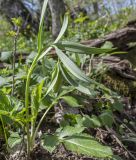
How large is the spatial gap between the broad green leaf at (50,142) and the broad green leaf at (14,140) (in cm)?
10

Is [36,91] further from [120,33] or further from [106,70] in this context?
[120,33]

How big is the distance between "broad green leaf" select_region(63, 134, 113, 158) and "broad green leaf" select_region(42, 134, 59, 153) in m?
0.04

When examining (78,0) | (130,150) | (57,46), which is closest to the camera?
(57,46)

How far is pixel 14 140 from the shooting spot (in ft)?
4.34

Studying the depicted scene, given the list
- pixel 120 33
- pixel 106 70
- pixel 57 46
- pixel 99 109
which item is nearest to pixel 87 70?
pixel 106 70

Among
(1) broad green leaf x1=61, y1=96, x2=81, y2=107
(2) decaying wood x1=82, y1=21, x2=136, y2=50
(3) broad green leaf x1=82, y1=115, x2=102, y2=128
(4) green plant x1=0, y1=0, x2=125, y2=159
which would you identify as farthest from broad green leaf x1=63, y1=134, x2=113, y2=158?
(2) decaying wood x1=82, y1=21, x2=136, y2=50

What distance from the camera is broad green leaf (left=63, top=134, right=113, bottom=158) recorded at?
46.0 inches

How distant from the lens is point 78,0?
909 cm

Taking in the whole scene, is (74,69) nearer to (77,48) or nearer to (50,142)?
(77,48)

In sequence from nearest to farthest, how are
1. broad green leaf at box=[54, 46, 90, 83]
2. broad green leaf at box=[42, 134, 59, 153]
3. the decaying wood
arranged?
1. broad green leaf at box=[54, 46, 90, 83]
2. broad green leaf at box=[42, 134, 59, 153]
3. the decaying wood

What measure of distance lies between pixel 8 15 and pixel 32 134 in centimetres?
711

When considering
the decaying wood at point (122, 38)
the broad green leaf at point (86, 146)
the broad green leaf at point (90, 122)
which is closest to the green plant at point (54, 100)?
the broad green leaf at point (86, 146)

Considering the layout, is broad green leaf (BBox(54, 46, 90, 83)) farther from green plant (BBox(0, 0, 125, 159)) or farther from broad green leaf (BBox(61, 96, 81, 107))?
broad green leaf (BBox(61, 96, 81, 107))

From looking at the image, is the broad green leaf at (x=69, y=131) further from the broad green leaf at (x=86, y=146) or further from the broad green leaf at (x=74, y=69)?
the broad green leaf at (x=74, y=69)
